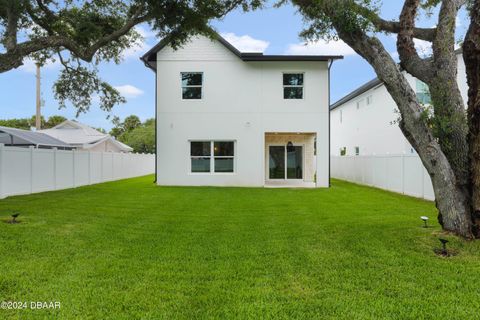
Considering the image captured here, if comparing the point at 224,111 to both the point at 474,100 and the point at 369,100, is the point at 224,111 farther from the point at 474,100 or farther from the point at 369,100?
the point at 474,100

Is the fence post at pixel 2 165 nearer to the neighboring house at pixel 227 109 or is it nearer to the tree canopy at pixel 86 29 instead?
the tree canopy at pixel 86 29

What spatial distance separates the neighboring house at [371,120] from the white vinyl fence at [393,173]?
2.23 metres

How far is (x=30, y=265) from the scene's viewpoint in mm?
4711

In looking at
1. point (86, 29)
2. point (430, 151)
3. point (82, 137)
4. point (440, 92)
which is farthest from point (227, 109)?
point (82, 137)

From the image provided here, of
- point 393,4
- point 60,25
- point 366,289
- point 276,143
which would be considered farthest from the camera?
point 276,143

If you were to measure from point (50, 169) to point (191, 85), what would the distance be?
23.8 feet

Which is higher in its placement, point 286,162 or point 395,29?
point 395,29

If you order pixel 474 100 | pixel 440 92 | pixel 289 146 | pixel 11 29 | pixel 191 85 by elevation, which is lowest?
pixel 289 146

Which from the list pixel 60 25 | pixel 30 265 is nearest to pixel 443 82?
pixel 30 265

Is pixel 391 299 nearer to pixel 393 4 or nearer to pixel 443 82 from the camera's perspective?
pixel 443 82

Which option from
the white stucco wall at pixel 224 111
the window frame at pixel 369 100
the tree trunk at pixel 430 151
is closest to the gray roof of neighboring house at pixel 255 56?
the white stucco wall at pixel 224 111

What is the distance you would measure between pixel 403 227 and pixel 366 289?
11.7 feet

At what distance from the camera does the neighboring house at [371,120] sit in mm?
18047

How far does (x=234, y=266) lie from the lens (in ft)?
16.0
